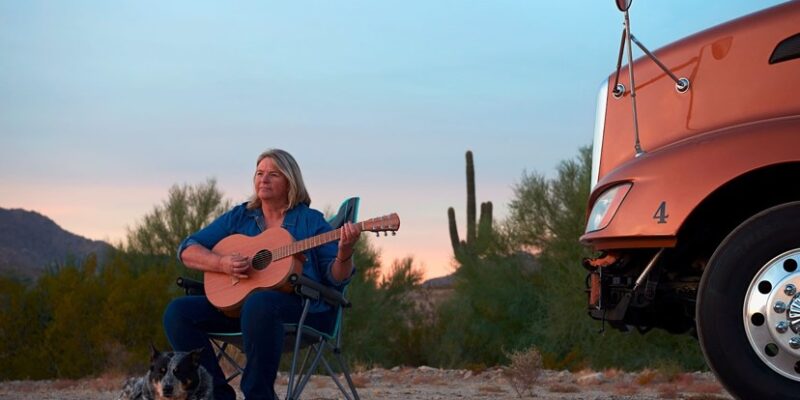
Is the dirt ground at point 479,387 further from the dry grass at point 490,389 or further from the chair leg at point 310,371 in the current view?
the chair leg at point 310,371

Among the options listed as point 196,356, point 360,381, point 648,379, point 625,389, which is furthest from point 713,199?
point 360,381

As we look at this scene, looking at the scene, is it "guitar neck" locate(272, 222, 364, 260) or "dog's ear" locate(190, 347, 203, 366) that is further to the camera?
"guitar neck" locate(272, 222, 364, 260)

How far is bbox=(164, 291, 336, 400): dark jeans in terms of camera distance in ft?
18.1

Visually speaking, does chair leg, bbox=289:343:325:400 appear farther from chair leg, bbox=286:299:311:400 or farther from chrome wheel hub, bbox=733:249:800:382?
chrome wheel hub, bbox=733:249:800:382

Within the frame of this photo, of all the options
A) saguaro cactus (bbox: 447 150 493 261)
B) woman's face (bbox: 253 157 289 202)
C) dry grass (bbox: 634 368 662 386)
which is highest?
saguaro cactus (bbox: 447 150 493 261)

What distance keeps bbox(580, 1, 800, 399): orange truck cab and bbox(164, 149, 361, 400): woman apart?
134cm

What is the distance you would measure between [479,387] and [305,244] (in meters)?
5.44

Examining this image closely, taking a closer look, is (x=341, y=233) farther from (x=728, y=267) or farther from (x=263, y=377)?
(x=728, y=267)

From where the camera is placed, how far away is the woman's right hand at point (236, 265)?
19.2 feet

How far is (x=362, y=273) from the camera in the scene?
942 inches

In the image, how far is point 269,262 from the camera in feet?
19.3

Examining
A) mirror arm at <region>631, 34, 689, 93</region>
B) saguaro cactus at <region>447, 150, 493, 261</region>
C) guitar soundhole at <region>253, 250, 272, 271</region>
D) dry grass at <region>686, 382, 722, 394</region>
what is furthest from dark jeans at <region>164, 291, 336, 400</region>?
saguaro cactus at <region>447, 150, 493, 261</region>

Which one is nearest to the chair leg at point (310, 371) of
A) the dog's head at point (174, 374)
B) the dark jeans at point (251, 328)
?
the dark jeans at point (251, 328)

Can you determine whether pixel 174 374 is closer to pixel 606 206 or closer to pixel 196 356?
pixel 196 356
